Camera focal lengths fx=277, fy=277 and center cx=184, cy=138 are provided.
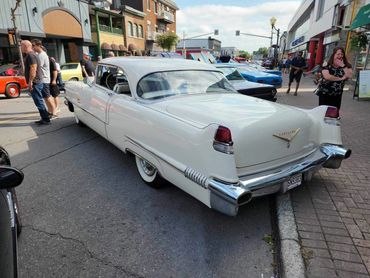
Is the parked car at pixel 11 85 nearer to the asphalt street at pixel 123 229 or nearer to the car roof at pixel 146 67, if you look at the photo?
the asphalt street at pixel 123 229

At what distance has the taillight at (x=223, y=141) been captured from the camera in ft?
7.91

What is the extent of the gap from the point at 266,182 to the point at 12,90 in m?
12.1

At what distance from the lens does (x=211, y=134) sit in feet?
8.08

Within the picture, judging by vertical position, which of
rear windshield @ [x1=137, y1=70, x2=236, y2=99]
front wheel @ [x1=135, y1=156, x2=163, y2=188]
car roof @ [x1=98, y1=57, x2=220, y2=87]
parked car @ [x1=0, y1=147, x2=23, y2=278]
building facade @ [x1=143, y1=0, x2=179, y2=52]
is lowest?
front wheel @ [x1=135, y1=156, x2=163, y2=188]

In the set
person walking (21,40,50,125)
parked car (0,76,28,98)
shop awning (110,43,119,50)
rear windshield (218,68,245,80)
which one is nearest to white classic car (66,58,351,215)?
person walking (21,40,50,125)

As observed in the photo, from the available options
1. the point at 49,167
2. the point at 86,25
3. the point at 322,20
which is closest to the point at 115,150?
the point at 49,167

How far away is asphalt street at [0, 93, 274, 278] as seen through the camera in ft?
7.65

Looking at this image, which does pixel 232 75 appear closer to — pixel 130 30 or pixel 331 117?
pixel 331 117

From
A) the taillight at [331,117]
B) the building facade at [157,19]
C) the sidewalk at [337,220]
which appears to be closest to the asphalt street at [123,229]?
the sidewalk at [337,220]

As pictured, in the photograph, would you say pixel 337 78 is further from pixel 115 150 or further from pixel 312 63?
pixel 312 63

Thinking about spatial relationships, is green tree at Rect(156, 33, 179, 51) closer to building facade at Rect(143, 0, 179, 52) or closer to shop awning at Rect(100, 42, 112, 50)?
building facade at Rect(143, 0, 179, 52)

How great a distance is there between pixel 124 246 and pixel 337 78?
15.4 ft

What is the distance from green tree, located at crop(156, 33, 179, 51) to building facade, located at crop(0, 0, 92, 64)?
18489 millimetres

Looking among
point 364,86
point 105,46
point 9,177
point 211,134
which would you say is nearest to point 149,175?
point 211,134
